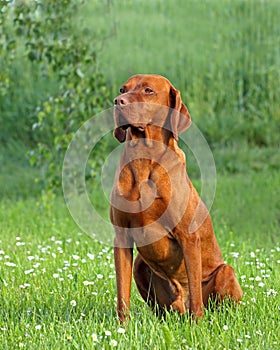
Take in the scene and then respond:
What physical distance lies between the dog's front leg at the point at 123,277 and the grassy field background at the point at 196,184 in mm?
76

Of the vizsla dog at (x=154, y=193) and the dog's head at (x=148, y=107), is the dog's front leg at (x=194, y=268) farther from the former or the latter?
the dog's head at (x=148, y=107)

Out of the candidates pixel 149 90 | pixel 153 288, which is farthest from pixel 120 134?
pixel 153 288

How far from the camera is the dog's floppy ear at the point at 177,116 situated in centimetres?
373

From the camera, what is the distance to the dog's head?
3.58m

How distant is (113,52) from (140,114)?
8.62 metres

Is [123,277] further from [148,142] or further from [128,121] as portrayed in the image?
[128,121]

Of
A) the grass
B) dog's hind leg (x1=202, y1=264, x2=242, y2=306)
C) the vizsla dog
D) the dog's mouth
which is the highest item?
the dog's mouth

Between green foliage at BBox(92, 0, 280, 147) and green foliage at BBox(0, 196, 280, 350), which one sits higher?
green foliage at BBox(92, 0, 280, 147)

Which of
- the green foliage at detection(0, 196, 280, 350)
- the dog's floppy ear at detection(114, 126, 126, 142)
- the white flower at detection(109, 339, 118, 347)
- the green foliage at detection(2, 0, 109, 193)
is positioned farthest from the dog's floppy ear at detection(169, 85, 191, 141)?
the green foliage at detection(2, 0, 109, 193)

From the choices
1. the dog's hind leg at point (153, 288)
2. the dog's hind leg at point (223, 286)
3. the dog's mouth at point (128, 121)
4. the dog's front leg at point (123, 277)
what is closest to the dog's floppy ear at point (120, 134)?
the dog's mouth at point (128, 121)

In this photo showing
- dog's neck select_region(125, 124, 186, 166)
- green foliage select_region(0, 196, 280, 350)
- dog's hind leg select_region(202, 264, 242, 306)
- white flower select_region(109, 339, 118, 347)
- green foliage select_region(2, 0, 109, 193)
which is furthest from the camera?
green foliage select_region(2, 0, 109, 193)

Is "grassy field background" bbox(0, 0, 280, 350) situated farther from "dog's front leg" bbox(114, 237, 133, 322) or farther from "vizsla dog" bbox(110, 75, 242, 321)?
"vizsla dog" bbox(110, 75, 242, 321)

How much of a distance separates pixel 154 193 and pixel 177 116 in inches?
16.8

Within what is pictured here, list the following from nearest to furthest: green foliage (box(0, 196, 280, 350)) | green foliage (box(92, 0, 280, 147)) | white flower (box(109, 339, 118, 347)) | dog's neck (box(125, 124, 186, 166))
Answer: white flower (box(109, 339, 118, 347)), green foliage (box(0, 196, 280, 350)), dog's neck (box(125, 124, 186, 166)), green foliage (box(92, 0, 280, 147))
